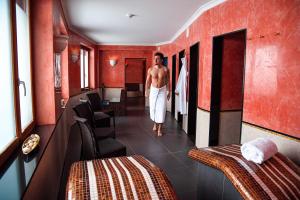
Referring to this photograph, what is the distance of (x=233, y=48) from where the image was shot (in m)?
3.22

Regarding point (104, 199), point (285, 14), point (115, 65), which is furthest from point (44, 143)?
point (115, 65)

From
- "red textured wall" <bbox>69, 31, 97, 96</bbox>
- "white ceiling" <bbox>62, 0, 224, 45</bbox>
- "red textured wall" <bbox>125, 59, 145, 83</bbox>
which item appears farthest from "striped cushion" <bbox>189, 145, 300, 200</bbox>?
"red textured wall" <bbox>125, 59, 145, 83</bbox>

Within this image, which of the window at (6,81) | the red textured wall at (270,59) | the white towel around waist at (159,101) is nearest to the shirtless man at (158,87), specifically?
the white towel around waist at (159,101)

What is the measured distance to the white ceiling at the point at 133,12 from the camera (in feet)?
10.8

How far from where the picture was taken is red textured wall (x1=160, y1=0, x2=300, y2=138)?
6.09 feet

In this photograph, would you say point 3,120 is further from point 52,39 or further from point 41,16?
point 41,16

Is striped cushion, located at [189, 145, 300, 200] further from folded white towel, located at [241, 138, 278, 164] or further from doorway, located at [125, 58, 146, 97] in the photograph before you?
doorway, located at [125, 58, 146, 97]

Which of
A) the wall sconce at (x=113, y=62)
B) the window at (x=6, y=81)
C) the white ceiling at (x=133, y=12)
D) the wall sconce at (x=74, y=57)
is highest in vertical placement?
the white ceiling at (x=133, y=12)

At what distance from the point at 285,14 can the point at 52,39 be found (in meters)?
2.33

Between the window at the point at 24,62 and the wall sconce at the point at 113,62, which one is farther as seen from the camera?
the wall sconce at the point at 113,62

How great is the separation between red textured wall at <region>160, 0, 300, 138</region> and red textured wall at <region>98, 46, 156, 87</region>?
5.60 metres

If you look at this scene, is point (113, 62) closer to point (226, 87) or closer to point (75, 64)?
point (75, 64)

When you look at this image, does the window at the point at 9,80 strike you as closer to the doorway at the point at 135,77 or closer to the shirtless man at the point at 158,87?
the shirtless man at the point at 158,87

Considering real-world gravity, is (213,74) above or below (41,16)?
below
